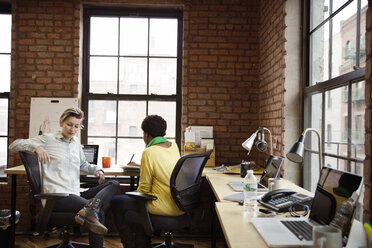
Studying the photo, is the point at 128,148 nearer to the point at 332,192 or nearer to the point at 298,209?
the point at 298,209

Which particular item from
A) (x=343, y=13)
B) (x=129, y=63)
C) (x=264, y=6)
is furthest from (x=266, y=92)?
(x=129, y=63)

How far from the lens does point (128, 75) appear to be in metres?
4.06

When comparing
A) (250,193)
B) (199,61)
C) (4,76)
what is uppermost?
(199,61)

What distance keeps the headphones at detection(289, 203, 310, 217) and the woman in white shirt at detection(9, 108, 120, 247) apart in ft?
4.77

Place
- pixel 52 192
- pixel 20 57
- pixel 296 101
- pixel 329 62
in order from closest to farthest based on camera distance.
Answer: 1. pixel 329 62
2. pixel 52 192
3. pixel 296 101
4. pixel 20 57

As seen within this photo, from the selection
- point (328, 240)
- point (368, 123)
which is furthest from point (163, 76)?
point (328, 240)

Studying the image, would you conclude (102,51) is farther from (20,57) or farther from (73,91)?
(20,57)

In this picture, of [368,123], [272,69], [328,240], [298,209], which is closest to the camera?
[328,240]

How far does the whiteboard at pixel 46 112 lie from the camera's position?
12.6 feet

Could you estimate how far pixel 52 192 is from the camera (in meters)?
2.61

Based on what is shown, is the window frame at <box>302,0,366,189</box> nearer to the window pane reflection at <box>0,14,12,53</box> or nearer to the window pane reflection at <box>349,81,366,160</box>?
the window pane reflection at <box>349,81,366,160</box>

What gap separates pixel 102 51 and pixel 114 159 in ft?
4.48

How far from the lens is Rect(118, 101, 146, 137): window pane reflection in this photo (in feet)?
13.3

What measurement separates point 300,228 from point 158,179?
1.25 meters
